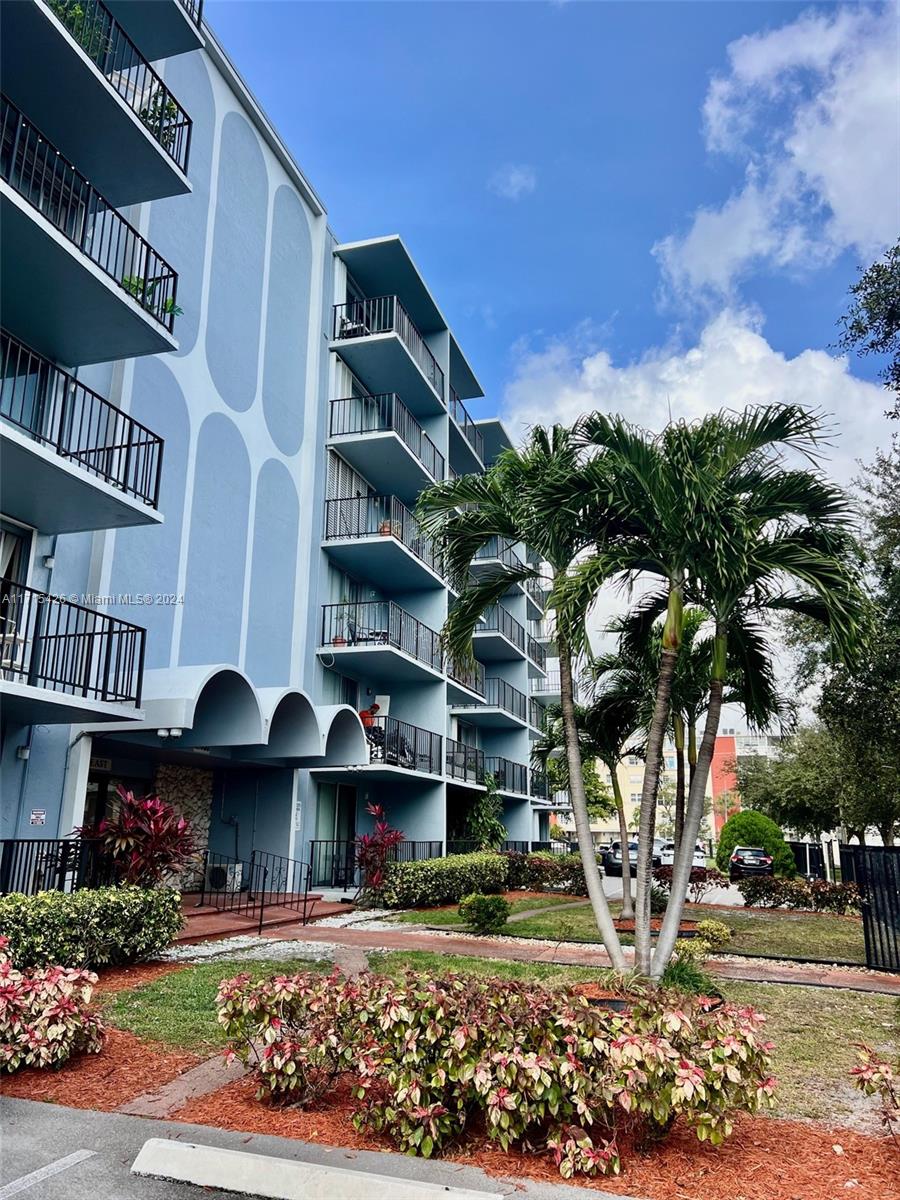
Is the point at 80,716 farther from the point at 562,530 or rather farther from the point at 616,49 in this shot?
the point at 616,49

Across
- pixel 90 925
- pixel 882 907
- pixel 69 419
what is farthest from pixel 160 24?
pixel 882 907

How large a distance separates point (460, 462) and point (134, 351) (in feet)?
68.0

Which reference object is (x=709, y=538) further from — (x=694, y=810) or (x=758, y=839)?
(x=758, y=839)

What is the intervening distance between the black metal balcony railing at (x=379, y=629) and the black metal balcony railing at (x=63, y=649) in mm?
8939

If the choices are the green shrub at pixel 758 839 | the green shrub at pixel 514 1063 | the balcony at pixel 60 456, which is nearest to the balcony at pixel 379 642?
the balcony at pixel 60 456

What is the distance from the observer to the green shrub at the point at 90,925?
8.27m

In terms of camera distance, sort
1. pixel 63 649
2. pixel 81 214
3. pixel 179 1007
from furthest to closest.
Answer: pixel 81 214 → pixel 63 649 → pixel 179 1007

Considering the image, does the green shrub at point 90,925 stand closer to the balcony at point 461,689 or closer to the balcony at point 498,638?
the balcony at point 461,689

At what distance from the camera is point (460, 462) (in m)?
32.2

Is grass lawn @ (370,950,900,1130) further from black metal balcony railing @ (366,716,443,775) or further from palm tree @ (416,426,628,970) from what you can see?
black metal balcony railing @ (366,716,443,775)

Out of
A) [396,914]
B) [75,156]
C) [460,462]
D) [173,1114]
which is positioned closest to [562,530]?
[173,1114]

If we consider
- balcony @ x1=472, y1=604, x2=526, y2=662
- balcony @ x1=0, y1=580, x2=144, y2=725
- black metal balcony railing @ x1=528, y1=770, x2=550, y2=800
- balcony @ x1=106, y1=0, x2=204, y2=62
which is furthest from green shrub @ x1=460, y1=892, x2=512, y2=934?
black metal balcony railing @ x1=528, y1=770, x2=550, y2=800

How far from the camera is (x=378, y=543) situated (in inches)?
816

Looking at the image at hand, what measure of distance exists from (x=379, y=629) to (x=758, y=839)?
19834 millimetres
